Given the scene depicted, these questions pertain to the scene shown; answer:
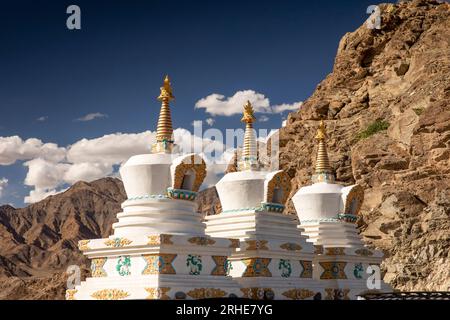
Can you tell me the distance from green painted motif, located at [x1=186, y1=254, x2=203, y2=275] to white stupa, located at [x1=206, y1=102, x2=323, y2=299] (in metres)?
2.07

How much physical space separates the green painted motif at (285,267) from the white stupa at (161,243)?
2332 millimetres

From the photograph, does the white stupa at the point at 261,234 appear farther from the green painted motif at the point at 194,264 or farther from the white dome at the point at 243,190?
the green painted motif at the point at 194,264

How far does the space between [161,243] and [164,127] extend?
3.48m

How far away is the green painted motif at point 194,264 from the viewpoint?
54.5 feet

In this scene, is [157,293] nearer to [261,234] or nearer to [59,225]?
[261,234]

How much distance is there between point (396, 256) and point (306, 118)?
19985 millimetres

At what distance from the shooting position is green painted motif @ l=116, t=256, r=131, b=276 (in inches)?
650

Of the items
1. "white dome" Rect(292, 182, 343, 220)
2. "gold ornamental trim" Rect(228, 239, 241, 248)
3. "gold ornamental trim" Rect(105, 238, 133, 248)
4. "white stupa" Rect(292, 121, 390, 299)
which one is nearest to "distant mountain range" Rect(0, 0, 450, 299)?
"white stupa" Rect(292, 121, 390, 299)

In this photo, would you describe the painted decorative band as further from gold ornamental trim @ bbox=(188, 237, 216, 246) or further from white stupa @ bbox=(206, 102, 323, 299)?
gold ornamental trim @ bbox=(188, 237, 216, 246)

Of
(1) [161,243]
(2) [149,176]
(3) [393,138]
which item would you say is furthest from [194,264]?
(3) [393,138]

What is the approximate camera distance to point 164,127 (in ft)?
59.2

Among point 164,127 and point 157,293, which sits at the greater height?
point 164,127

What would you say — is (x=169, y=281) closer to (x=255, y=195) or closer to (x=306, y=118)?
(x=255, y=195)
